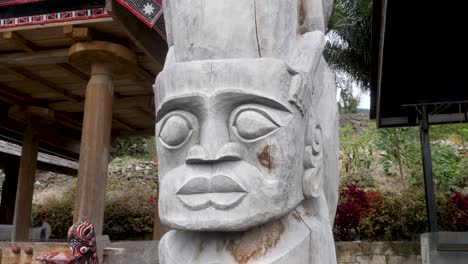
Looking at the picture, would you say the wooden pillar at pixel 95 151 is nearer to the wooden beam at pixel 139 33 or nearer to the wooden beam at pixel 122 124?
the wooden beam at pixel 139 33

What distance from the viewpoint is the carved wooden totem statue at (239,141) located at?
1.73 m

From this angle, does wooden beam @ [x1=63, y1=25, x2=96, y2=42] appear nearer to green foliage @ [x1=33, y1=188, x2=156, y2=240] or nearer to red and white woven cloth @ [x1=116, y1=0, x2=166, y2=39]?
red and white woven cloth @ [x1=116, y1=0, x2=166, y2=39]

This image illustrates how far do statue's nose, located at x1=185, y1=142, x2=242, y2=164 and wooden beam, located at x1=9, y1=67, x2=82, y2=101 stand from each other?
5415mm

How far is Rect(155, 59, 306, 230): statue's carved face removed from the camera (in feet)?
5.63

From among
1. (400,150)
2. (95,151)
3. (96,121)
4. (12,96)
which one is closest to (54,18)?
(96,121)

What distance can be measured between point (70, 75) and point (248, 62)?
5.33 m

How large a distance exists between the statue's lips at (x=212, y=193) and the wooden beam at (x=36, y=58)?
4436 mm

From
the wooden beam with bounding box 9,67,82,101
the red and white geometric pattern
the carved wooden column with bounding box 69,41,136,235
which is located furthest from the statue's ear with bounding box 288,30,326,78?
the wooden beam with bounding box 9,67,82,101

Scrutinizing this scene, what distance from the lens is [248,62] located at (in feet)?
5.90

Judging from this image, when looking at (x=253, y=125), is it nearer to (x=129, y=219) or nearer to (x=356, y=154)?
(x=129, y=219)

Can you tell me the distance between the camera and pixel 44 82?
687 centimetres

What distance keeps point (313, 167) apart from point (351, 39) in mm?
14537

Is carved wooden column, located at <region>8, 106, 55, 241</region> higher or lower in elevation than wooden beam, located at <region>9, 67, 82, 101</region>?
lower

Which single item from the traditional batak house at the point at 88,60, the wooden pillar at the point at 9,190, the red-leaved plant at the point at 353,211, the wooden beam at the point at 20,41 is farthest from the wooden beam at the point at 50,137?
the red-leaved plant at the point at 353,211
